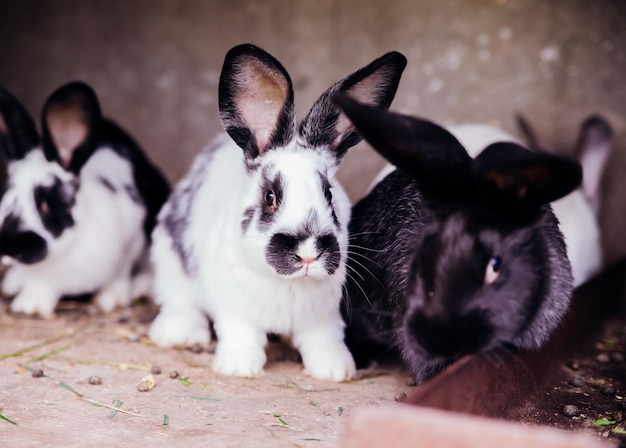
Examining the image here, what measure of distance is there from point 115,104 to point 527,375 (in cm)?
367

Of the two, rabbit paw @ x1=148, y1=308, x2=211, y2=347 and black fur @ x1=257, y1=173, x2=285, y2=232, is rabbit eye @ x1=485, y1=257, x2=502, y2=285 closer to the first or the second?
black fur @ x1=257, y1=173, x2=285, y2=232

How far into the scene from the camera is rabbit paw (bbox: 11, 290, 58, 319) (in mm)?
4070

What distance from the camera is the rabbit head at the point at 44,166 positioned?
12.4 feet

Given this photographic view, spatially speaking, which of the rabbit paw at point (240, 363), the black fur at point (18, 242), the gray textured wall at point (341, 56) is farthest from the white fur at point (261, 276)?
the gray textured wall at point (341, 56)

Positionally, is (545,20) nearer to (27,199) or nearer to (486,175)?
(486,175)

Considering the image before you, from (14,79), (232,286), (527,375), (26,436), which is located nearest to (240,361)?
(232,286)

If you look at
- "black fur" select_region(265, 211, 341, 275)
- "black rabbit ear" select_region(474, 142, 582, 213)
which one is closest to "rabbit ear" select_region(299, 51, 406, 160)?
"black fur" select_region(265, 211, 341, 275)

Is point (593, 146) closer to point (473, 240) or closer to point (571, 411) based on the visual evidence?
point (571, 411)

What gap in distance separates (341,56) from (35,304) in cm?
241

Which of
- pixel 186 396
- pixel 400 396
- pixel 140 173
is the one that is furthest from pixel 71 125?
pixel 400 396

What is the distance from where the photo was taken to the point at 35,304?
161 inches

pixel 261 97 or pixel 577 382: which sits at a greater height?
pixel 261 97

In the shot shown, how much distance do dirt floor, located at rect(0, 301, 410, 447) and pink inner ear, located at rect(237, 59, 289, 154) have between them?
3.35ft

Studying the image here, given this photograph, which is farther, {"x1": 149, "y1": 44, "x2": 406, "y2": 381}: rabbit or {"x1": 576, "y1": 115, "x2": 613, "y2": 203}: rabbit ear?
{"x1": 576, "y1": 115, "x2": 613, "y2": 203}: rabbit ear
